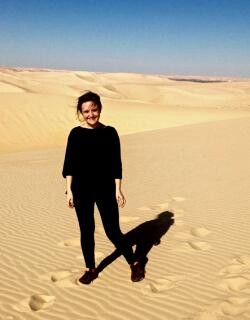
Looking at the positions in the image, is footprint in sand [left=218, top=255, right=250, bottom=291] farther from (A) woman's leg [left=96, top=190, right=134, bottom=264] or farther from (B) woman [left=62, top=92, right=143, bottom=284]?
(B) woman [left=62, top=92, right=143, bottom=284]

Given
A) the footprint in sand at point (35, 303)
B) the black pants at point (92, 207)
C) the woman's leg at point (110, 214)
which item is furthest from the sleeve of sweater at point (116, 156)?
the footprint in sand at point (35, 303)

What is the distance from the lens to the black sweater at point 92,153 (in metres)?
4.04

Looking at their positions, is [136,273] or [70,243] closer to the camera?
[136,273]

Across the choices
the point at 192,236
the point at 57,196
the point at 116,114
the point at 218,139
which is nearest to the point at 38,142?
the point at 116,114

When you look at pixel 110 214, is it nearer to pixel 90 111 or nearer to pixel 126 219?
pixel 90 111

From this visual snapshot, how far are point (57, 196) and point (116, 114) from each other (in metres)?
19.3

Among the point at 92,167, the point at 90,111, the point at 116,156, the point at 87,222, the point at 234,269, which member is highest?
the point at 90,111

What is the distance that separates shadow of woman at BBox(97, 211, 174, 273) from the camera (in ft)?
17.2

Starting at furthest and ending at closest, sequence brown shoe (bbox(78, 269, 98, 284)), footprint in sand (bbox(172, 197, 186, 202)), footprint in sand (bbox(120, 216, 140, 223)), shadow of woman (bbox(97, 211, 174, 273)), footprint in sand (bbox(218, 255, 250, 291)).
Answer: footprint in sand (bbox(172, 197, 186, 202)), footprint in sand (bbox(120, 216, 140, 223)), shadow of woman (bbox(97, 211, 174, 273)), brown shoe (bbox(78, 269, 98, 284)), footprint in sand (bbox(218, 255, 250, 291))

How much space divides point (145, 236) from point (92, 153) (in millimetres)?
2454

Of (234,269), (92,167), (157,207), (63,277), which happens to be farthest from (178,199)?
(92,167)

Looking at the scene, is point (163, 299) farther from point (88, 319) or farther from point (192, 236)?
point (192, 236)

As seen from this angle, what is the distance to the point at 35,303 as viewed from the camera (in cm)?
420

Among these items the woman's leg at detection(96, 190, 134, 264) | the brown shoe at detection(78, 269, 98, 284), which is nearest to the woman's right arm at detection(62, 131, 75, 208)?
the woman's leg at detection(96, 190, 134, 264)
